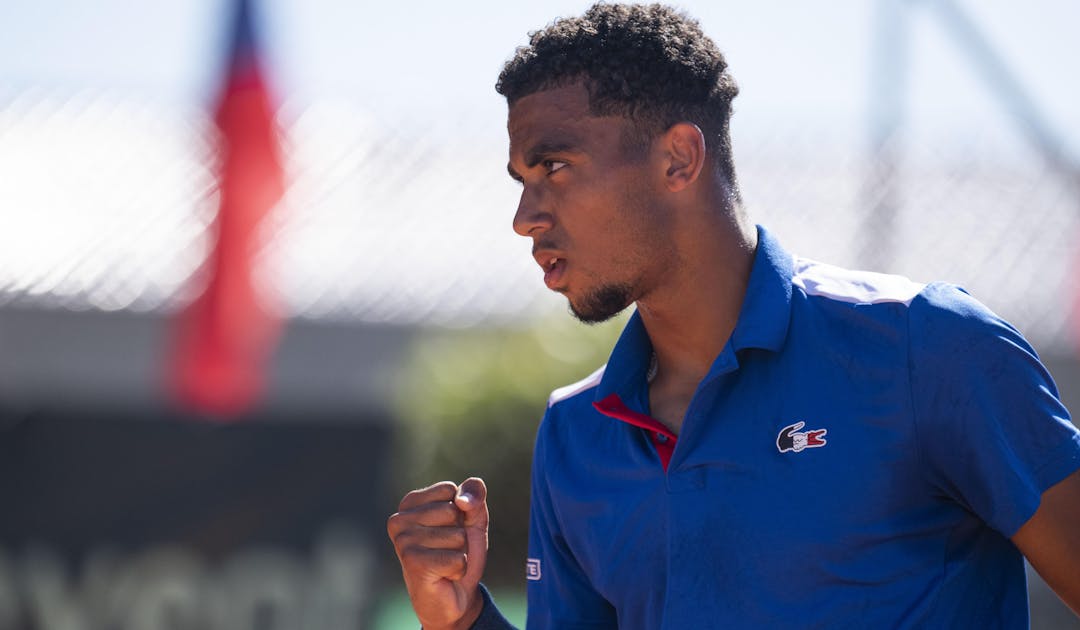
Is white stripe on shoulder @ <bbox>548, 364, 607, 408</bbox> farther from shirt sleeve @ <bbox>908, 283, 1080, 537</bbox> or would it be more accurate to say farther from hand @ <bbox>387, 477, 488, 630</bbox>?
shirt sleeve @ <bbox>908, 283, 1080, 537</bbox>

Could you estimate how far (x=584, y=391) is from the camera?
2.73 meters

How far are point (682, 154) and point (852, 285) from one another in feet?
1.25

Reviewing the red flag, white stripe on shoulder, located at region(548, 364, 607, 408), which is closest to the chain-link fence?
the red flag

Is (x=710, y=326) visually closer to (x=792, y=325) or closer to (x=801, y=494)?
(x=792, y=325)

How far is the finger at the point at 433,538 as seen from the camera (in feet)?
8.14

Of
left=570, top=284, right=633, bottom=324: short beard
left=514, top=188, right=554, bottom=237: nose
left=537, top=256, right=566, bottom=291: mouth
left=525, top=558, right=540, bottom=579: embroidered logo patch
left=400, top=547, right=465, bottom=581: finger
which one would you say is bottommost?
left=525, top=558, right=540, bottom=579: embroidered logo patch

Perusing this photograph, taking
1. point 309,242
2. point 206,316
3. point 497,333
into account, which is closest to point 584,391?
point 206,316

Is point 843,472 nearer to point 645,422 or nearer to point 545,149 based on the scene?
point 645,422

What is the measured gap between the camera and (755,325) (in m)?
2.35

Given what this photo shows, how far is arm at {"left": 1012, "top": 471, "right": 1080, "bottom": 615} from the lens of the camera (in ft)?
6.82

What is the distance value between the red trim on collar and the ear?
0.41 metres

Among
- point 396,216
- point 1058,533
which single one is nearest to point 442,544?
point 1058,533

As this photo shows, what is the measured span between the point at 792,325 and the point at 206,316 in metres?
6.54

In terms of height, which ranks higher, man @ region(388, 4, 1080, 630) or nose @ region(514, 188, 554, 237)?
nose @ region(514, 188, 554, 237)
